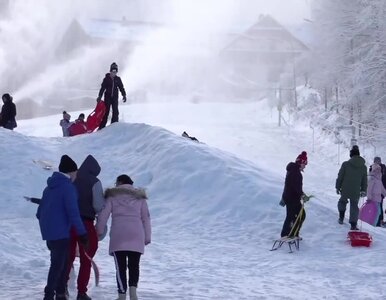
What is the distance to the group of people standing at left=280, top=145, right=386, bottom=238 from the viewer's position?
1202 centimetres

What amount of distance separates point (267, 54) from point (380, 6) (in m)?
49.0

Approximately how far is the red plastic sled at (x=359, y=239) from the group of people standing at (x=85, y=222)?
5621 millimetres

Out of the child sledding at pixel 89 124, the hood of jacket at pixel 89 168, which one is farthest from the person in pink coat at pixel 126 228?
the child sledding at pixel 89 124

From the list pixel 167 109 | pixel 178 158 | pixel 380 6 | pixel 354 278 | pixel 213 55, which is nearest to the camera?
pixel 354 278

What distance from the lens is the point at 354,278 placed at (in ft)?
32.9

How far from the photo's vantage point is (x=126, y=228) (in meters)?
7.39

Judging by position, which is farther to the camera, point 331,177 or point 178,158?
point 331,177

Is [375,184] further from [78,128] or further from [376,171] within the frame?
[78,128]

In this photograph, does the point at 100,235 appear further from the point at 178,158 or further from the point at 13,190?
the point at 178,158

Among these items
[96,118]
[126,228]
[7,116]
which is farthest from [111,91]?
[126,228]

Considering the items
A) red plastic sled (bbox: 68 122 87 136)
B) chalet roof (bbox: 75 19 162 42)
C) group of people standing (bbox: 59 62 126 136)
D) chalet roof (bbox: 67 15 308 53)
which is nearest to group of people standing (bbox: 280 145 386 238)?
group of people standing (bbox: 59 62 126 136)

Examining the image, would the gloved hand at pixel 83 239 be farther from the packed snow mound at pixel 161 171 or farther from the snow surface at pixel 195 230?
the packed snow mound at pixel 161 171

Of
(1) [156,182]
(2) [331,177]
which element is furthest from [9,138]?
(2) [331,177]

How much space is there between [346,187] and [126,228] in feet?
22.4
